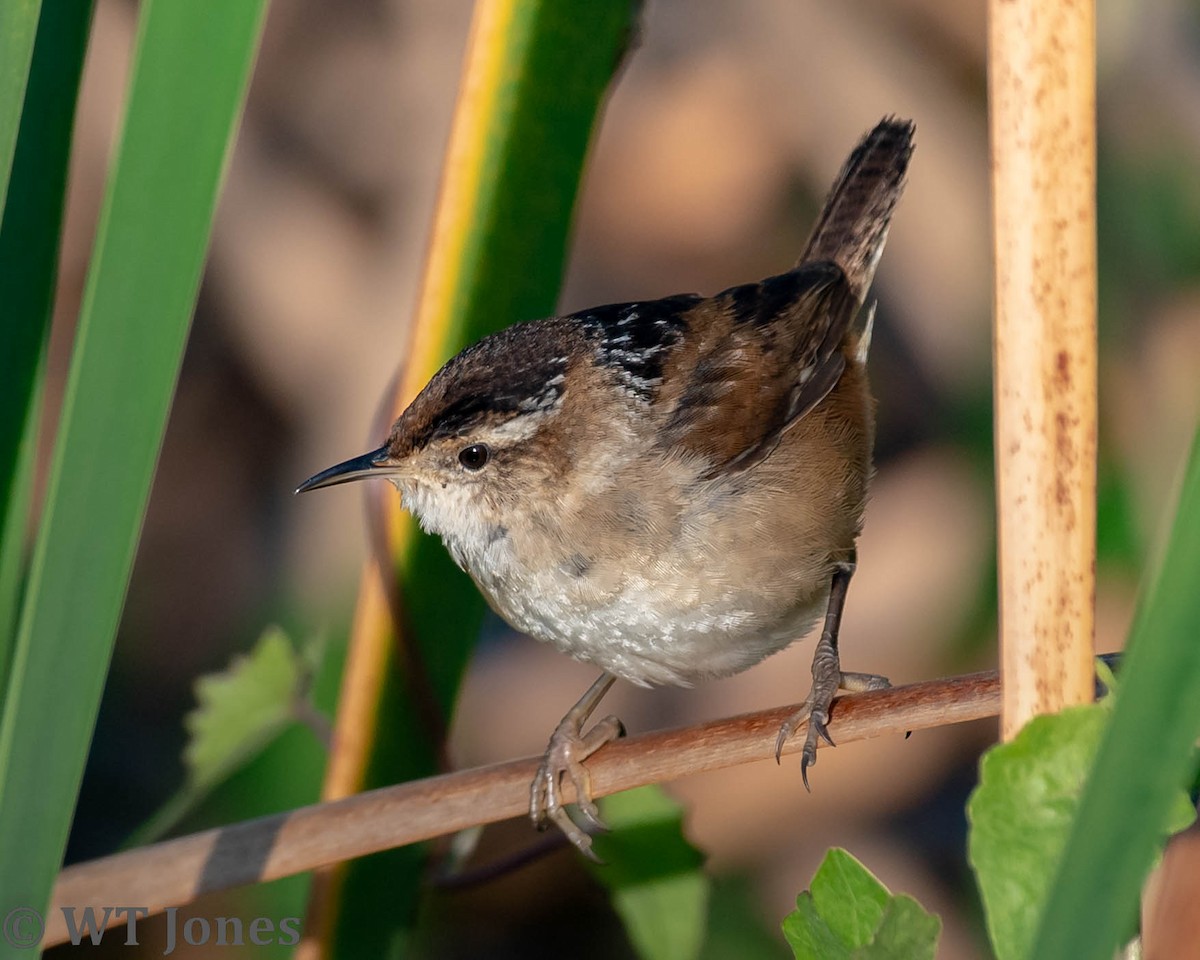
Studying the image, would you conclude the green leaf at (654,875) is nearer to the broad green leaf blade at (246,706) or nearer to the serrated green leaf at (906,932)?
the broad green leaf blade at (246,706)

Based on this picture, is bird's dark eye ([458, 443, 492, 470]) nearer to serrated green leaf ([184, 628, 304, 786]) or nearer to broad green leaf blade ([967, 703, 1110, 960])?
serrated green leaf ([184, 628, 304, 786])

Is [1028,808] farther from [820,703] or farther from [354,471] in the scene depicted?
[354,471]

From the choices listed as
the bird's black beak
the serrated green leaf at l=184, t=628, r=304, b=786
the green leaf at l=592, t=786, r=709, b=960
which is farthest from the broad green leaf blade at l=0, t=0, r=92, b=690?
the green leaf at l=592, t=786, r=709, b=960

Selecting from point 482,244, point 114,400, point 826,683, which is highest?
point 482,244

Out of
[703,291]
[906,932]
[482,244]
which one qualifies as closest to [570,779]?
[482,244]

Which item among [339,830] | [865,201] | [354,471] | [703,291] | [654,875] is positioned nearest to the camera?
[339,830]

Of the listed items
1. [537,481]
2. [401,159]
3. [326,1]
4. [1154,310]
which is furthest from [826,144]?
[537,481]
